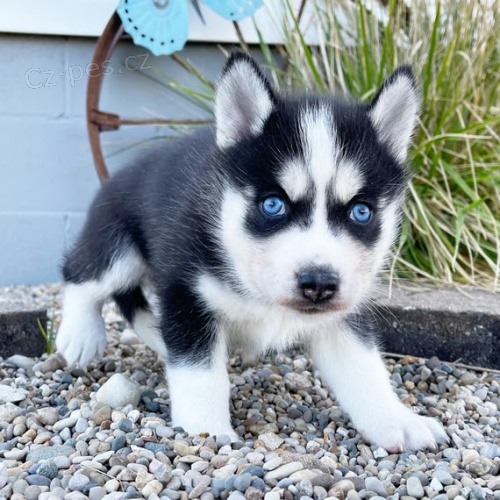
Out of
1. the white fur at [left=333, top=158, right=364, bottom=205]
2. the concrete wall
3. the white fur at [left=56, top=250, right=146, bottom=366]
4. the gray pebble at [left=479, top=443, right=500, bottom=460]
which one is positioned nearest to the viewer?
the white fur at [left=333, top=158, right=364, bottom=205]

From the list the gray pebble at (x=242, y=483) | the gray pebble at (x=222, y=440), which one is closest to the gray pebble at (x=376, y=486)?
the gray pebble at (x=242, y=483)

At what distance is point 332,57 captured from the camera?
4.71m

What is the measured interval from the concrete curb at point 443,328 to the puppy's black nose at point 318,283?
1307 mm

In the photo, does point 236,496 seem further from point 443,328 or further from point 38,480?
point 443,328

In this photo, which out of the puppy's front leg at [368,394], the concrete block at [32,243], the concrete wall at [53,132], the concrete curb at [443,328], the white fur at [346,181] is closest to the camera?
the white fur at [346,181]

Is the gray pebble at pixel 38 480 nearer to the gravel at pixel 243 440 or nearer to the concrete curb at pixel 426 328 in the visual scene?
the gravel at pixel 243 440

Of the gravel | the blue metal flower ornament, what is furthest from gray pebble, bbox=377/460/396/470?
the blue metal flower ornament

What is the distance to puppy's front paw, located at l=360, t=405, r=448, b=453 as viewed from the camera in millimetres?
2572

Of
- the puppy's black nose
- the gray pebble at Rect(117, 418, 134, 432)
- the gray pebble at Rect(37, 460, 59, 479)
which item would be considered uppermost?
the puppy's black nose

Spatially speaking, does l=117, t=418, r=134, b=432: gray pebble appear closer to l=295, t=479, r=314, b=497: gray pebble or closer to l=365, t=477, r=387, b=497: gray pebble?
l=295, t=479, r=314, b=497: gray pebble

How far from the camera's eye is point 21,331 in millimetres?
3434

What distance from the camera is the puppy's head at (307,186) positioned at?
2.24 m

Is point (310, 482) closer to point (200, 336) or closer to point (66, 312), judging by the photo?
point (200, 336)

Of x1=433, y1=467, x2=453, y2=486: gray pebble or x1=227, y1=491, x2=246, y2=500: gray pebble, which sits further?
x1=433, y1=467, x2=453, y2=486: gray pebble
